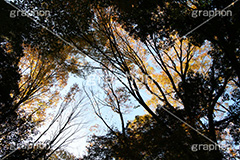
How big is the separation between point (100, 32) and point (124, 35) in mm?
1847

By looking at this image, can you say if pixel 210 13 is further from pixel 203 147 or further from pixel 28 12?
pixel 28 12

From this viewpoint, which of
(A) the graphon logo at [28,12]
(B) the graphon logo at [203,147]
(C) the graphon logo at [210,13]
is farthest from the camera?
(A) the graphon logo at [28,12]

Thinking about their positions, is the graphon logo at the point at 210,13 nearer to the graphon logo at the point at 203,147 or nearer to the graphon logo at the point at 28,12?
the graphon logo at the point at 203,147

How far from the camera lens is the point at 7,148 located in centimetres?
650

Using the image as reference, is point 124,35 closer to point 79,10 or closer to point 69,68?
point 79,10

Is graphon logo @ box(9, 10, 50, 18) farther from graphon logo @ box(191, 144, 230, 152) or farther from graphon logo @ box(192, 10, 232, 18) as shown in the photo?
graphon logo @ box(191, 144, 230, 152)

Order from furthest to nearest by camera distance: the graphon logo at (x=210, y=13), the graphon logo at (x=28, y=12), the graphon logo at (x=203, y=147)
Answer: the graphon logo at (x=28, y=12), the graphon logo at (x=210, y=13), the graphon logo at (x=203, y=147)

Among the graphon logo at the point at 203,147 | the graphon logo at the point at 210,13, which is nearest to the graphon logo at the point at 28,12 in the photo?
the graphon logo at the point at 210,13

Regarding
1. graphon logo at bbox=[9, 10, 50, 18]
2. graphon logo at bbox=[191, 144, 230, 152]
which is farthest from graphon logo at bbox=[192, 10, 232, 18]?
graphon logo at bbox=[9, 10, 50, 18]

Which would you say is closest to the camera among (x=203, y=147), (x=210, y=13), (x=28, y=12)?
(x=203, y=147)

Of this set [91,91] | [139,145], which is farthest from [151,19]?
[91,91]

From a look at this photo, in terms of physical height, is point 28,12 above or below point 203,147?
above

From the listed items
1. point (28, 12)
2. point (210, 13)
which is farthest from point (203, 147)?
point (28, 12)

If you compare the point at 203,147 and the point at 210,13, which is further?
the point at 210,13
